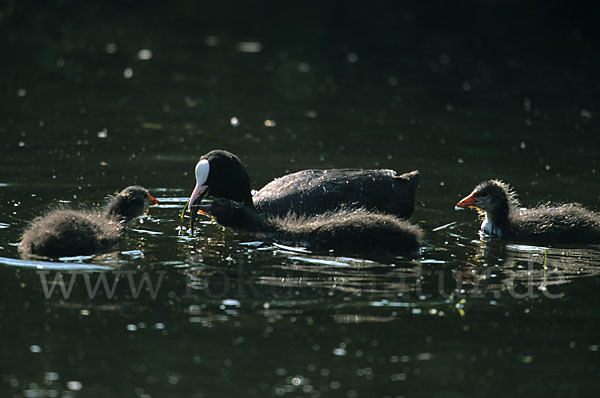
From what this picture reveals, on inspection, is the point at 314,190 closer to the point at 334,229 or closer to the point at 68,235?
the point at 334,229

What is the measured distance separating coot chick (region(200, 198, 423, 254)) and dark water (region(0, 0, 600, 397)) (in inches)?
7.0

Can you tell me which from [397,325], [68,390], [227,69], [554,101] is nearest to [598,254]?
[397,325]

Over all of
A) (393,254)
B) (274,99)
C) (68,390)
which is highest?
(274,99)

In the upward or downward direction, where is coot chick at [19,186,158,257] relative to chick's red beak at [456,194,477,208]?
downward

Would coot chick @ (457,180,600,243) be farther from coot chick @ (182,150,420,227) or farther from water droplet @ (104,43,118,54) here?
water droplet @ (104,43,118,54)

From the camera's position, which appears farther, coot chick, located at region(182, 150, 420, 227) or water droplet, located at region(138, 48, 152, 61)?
water droplet, located at region(138, 48, 152, 61)

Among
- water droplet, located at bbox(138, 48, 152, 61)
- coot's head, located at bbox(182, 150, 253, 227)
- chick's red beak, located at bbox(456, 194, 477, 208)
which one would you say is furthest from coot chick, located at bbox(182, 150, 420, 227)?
water droplet, located at bbox(138, 48, 152, 61)

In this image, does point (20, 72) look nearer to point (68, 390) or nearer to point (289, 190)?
point (289, 190)

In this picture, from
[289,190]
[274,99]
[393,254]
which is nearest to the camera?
[393,254]

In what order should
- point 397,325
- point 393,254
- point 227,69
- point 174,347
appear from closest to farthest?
1. point 174,347
2. point 397,325
3. point 393,254
4. point 227,69

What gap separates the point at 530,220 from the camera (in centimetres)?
923

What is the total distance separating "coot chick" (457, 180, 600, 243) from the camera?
9016 millimetres

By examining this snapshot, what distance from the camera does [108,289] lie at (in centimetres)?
714

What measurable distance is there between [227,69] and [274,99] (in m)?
3.11
